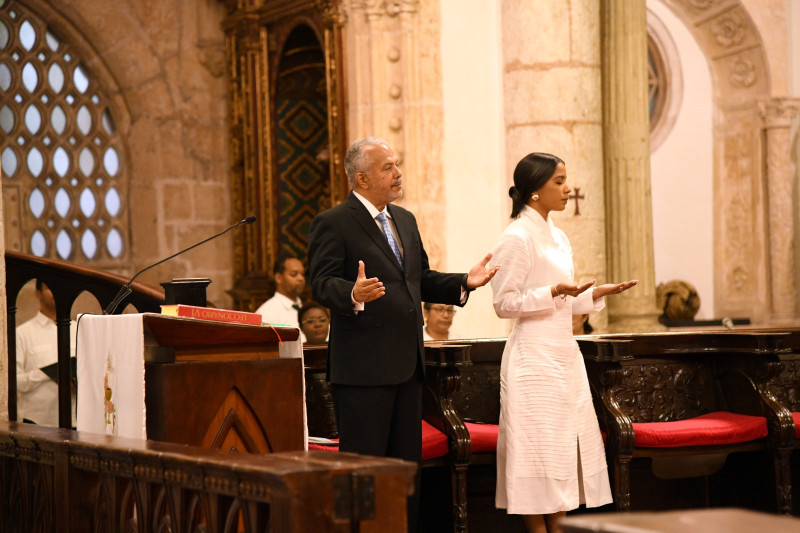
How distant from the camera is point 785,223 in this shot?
428 inches

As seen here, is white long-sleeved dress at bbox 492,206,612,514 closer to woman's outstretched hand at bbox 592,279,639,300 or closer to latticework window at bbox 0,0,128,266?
woman's outstretched hand at bbox 592,279,639,300

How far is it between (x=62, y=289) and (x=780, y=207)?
780 cm

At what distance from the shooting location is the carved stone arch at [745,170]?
10883mm

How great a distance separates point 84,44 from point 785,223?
657 centimetres

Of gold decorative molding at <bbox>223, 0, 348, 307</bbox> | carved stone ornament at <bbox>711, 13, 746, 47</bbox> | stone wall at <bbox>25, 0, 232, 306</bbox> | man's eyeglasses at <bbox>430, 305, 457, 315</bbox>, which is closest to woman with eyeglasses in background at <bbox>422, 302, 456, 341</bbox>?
man's eyeglasses at <bbox>430, 305, 457, 315</bbox>

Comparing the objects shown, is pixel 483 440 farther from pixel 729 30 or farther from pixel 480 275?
pixel 729 30

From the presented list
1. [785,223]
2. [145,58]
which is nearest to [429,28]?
[145,58]

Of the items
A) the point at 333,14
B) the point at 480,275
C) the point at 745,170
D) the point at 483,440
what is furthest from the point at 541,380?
the point at 745,170

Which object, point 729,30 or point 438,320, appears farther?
point 729,30

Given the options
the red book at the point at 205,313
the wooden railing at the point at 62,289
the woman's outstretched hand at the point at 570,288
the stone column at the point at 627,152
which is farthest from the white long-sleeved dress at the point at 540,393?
the stone column at the point at 627,152

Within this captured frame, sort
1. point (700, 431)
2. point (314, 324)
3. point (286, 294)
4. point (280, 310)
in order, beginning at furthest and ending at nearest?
1. point (286, 294)
2. point (280, 310)
3. point (314, 324)
4. point (700, 431)

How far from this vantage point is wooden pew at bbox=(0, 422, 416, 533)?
242 centimetres

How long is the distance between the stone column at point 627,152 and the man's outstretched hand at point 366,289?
4.44 m

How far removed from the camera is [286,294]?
7.76 metres
